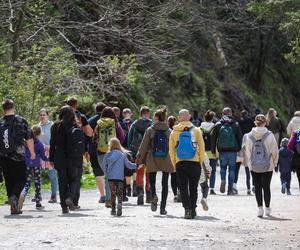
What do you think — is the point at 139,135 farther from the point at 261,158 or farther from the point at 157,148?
the point at 261,158

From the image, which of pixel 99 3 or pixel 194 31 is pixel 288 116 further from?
pixel 99 3

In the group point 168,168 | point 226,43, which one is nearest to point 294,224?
point 168,168

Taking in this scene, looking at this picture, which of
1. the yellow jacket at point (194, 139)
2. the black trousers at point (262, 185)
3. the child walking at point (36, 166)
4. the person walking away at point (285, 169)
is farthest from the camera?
the person walking away at point (285, 169)

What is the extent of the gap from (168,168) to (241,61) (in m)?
30.8

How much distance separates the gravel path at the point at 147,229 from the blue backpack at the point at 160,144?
1.09 m

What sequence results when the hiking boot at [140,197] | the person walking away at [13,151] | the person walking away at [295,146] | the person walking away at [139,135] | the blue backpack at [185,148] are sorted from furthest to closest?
the person walking away at [139,135], the hiking boot at [140,197], the person walking away at [295,146], the person walking away at [13,151], the blue backpack at [185,148]

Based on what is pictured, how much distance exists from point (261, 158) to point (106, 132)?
315cm

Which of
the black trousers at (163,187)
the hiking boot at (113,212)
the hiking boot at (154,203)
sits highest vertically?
the black trousers at (163,187)

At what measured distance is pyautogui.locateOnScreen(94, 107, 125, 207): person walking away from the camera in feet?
51.0

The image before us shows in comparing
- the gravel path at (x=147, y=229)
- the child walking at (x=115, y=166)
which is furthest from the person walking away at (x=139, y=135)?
the child walking at (x=115, y=166)

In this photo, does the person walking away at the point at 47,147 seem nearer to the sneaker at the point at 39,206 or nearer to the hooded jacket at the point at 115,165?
the sneaker at the point at 39,206

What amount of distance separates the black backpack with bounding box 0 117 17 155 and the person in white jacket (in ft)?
14.1

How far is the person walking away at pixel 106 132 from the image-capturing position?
51.0ft

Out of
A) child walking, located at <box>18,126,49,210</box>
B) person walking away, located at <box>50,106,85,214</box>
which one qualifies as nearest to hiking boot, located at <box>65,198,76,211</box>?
person walking away, located at <box>50,106,85,214</box>
